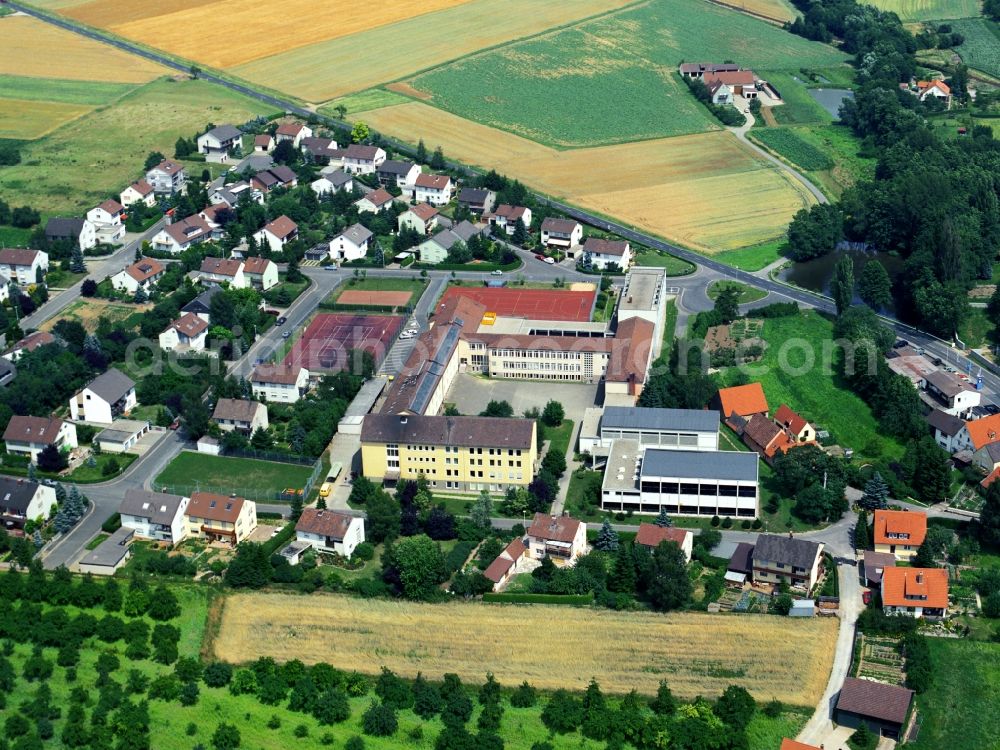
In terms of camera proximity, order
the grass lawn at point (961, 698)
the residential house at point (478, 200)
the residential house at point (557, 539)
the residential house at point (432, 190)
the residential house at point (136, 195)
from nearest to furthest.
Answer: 1. the grass lawn at point (961, 698)
2. the residential house at point (557, 539)
3. the residential house at point (478, 200)
4. the residential house at point (136, 195)
5. the residential house at point (432, 190)

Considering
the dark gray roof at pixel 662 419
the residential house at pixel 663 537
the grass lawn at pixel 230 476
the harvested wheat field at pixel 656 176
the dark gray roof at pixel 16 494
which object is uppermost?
the dark gray roof at pixel 662 419

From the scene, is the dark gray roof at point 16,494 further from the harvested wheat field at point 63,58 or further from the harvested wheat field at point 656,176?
the harvested wheat field at point 63,58

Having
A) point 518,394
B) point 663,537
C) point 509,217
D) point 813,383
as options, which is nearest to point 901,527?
point 663,537

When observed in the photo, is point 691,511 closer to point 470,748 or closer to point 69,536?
point 470,748

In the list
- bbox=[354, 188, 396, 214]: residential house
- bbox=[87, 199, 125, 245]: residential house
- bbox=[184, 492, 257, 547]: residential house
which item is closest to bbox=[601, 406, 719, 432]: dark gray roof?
bbox=[184, 492, 257, 547]: residential house

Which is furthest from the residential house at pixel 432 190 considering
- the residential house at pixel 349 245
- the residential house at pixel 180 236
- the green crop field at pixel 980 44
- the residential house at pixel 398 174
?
the green crop field at pixel 980 44

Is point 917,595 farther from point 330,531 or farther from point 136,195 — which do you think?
point 136,195
